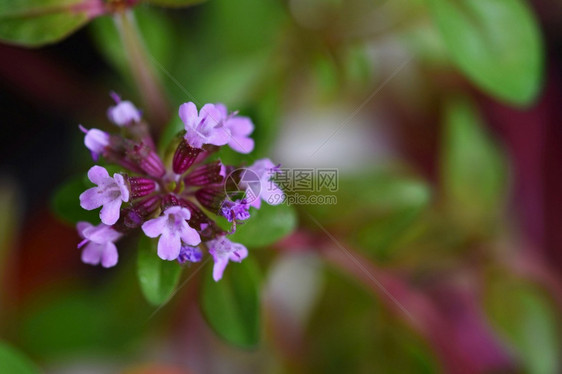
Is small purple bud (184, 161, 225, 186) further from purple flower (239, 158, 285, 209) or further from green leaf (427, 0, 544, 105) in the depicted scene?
green leaf (427, 0, 544, 105)

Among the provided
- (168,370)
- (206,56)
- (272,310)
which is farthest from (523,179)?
(168,370)

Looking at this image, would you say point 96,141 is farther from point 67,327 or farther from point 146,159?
point 67,327

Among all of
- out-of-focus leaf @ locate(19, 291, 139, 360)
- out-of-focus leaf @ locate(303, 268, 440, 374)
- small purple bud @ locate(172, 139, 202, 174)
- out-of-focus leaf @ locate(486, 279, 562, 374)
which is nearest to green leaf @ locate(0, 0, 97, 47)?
small purple bud @ locate(172, 139, 202, 174)

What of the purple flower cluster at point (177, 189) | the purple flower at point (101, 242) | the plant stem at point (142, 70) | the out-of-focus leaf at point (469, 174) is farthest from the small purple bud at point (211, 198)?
the out-of-focus leaf at point (469, 174)

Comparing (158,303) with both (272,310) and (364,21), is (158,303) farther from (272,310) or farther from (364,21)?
(364,21)

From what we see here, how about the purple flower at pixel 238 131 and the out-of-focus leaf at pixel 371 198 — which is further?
the out-of-focus leaf at pixel 371 198

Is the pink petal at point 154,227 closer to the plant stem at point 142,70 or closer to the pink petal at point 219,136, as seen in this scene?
the pink petal at point 219,136

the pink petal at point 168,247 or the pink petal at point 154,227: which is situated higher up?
the pink petal at point 154,227

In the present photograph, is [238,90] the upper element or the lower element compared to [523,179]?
upper
